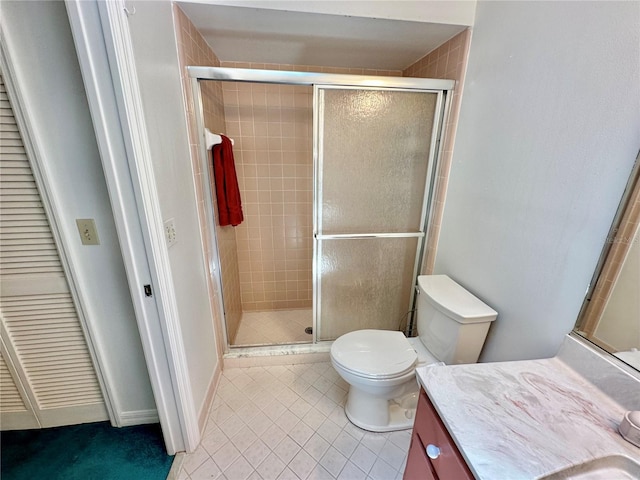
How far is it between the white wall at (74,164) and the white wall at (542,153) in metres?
1.70

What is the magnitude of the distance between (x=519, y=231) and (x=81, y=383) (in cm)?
217

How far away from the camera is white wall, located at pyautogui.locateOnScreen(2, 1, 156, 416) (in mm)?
849

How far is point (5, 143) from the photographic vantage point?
3.03 feet

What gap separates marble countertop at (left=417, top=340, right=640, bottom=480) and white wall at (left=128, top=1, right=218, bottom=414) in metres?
1.08

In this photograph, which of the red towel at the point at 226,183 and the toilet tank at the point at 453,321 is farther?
the red towel at the point at 226,183

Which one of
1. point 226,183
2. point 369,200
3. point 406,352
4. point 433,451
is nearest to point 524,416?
point 433,451

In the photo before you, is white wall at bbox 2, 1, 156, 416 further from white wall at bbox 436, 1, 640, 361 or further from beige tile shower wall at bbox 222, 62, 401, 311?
white wall at bbox 436, 1, 640, 361

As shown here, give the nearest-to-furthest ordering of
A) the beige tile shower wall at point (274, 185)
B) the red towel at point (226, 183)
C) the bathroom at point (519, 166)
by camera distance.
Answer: the bathroom at point (519, 166) → the red towel at point (226, 183) → the beige tile shower wall at point (274, 185)

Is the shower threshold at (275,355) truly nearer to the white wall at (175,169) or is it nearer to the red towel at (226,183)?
the white wall at (175,169)

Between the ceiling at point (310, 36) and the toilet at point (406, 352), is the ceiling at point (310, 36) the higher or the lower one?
the higher one

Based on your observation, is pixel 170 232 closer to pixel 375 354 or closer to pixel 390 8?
pixel 375 354

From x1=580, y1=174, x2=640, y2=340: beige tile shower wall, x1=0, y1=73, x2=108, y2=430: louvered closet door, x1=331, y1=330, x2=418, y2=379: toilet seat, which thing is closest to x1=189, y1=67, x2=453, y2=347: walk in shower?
x1=331, y1=330, x2=418, y2=379: toilet seat

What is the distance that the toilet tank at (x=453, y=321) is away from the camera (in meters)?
1.21

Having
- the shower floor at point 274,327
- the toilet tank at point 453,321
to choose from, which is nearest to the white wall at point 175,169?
the shower floor at point 274,327
